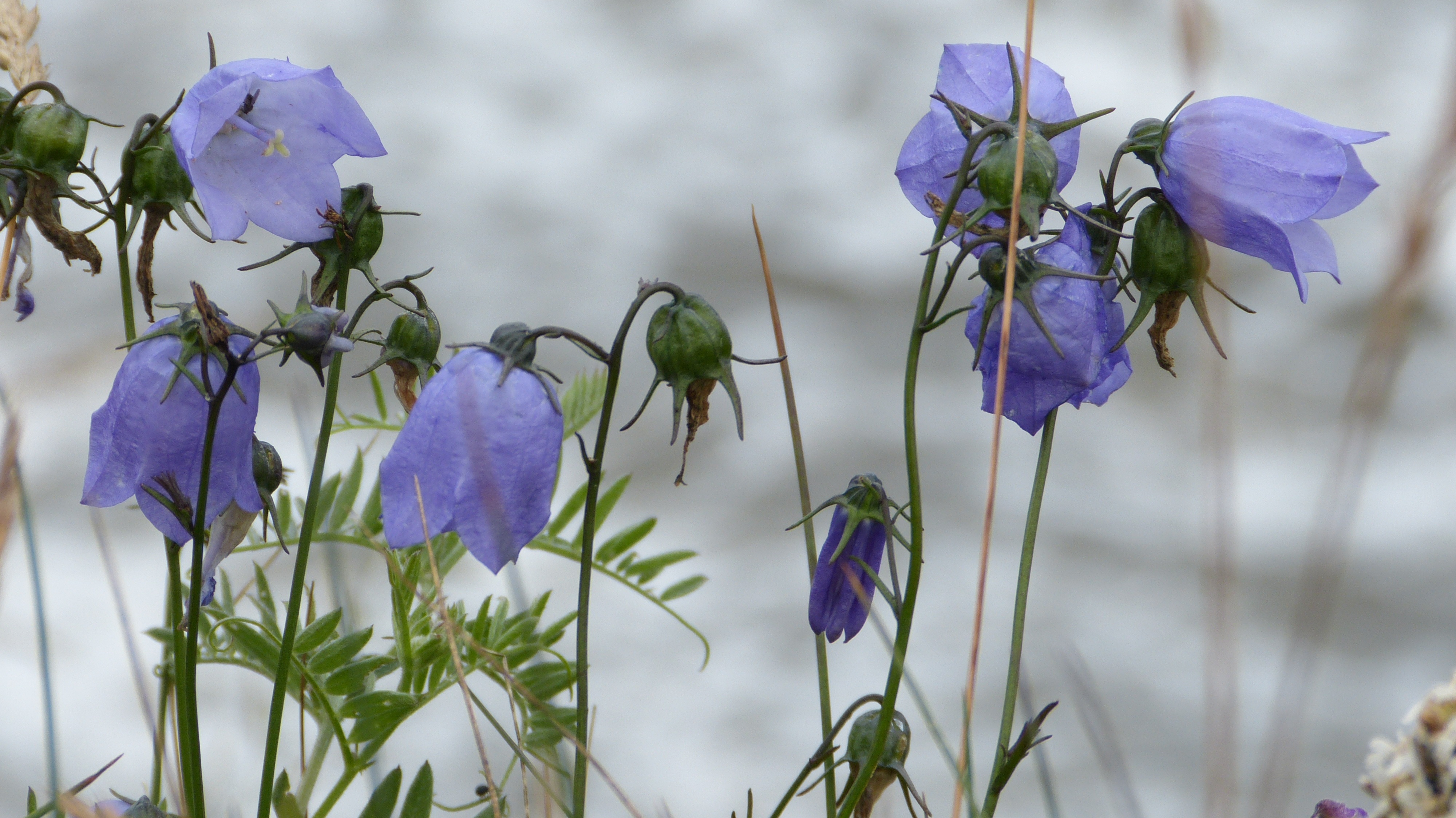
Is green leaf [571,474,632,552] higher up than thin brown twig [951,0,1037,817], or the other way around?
green leaf [571,474,632,552]

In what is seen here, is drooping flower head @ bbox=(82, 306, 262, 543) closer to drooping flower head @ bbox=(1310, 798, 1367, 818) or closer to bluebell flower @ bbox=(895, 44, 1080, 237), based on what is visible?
bluebell flower @ bbox=(895, 44, 1080, 237)

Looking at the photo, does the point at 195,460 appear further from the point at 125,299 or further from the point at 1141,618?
the point at 1141,618

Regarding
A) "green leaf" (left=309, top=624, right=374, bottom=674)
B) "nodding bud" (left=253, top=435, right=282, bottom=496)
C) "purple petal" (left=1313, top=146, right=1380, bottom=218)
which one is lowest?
"green leaf" (left=309, top=624, right=374, bottom=674)

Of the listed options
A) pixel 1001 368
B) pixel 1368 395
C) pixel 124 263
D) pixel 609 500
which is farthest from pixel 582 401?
pixel 1368 395

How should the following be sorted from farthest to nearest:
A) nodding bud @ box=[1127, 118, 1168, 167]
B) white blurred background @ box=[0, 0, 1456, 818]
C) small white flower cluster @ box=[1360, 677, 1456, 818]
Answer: white blurred background @ box=[0, 0, 1456, 818] → nodding bud @ box=[1127, 118, 1168, 167] → small white flower cluster @ box=[1360, 677, 1456, 818]

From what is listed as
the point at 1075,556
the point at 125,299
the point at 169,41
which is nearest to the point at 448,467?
the point at 125,299

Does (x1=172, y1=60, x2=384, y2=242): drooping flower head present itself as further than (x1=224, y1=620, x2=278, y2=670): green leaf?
No

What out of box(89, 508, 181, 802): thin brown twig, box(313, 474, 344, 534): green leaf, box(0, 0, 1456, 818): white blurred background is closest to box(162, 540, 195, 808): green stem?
box(89, 508, 181, 802): thin brown twig
